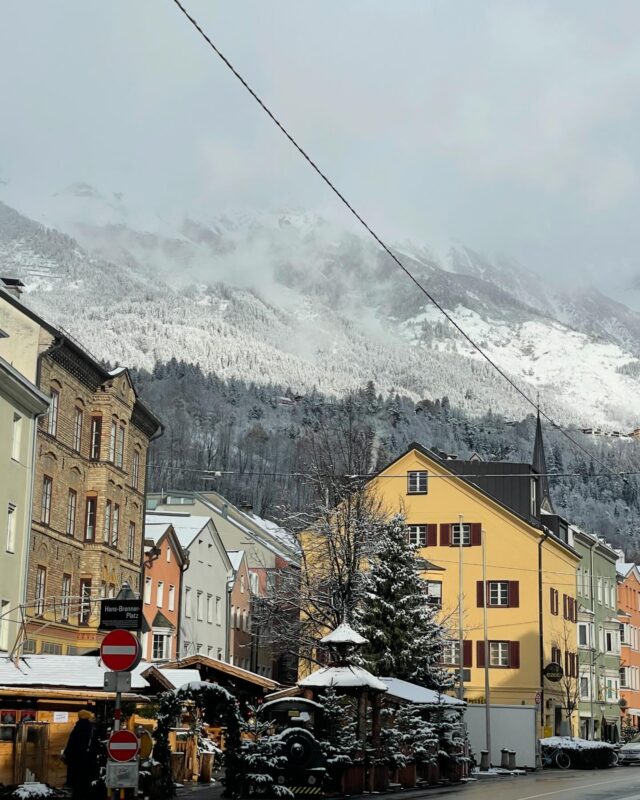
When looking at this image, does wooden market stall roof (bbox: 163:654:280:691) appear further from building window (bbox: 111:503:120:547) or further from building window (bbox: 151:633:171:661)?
building window (bbox: 151:633:171:661)

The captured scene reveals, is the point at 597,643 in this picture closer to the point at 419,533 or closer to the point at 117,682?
the point at 419,533

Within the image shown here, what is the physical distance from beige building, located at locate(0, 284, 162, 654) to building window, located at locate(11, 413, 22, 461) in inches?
77.4

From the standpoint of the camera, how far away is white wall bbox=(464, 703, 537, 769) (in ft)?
173

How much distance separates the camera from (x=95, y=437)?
160 feet

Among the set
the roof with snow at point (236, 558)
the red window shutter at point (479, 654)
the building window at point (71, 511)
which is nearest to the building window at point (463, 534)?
the red window shutter at point (479, 654)

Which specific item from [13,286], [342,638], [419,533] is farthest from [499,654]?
[342,638]

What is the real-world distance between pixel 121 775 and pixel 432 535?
172 feet

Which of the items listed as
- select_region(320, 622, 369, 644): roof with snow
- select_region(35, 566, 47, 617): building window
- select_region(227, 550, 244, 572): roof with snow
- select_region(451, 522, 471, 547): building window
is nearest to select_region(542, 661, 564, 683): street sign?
select_region(451, 522, 471, 547): building window

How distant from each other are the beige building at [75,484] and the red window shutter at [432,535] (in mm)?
20291

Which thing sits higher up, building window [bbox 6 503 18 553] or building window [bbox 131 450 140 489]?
building window [bbox 131 450 140 489]

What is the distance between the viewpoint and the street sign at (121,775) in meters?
17.9

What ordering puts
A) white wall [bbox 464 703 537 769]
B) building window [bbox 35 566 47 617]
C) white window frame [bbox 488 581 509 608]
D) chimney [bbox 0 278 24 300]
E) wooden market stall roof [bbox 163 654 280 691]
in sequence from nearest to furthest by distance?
building window [bbox 35 566 47 617] < wooden market stall roof [bbox 163 654 280 691] < chimney [bbox 0 278 24 300] < white wall [bbox 464 703 537 769] < white window frame [bbox 488 581 509 608]

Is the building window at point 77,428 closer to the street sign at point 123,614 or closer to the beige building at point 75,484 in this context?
the beige building at point 75,484

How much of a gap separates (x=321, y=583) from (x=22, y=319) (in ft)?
58.5
